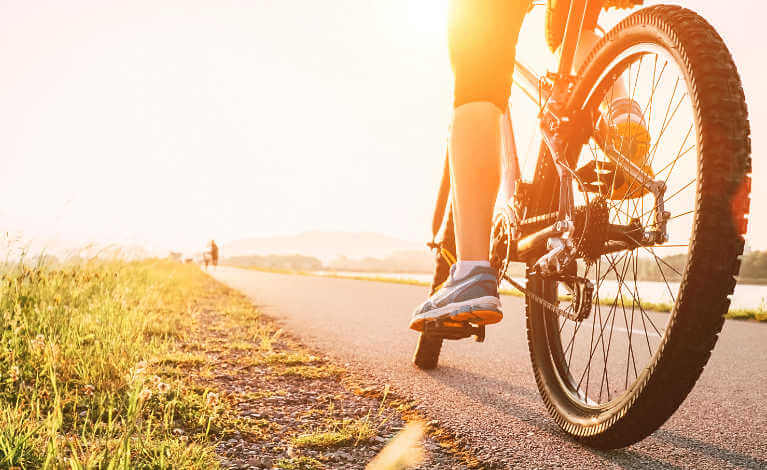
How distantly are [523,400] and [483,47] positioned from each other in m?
Result: 1.47

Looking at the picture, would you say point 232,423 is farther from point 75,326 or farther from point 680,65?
point 680,65

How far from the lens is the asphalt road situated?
168cm

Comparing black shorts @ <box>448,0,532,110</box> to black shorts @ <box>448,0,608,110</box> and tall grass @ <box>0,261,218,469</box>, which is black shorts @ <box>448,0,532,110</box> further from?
tall grass @ <box>0,261,218,469</box>

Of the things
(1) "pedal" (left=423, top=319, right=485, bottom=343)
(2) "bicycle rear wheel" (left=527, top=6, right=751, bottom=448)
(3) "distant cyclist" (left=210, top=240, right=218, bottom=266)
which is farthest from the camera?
(3) "distant cyclist" (left=210, top=240, right=218, bottom=266)

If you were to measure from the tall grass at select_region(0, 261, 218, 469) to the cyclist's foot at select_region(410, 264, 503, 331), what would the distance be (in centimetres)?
87

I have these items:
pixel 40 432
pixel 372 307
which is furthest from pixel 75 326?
pixel 372 307

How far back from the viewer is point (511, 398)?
2385 millimetres

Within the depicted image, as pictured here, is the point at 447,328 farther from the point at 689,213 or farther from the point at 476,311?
the point at 689,213

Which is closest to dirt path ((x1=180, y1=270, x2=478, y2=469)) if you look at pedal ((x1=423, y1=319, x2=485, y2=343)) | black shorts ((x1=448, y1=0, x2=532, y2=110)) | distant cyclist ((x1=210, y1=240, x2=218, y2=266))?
pedal ((x1=423, y1=319, x2=485, y2=343))

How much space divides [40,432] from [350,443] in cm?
89

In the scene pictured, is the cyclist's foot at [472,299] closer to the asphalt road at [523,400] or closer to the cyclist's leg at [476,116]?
the cyclist's leg at [476,116]

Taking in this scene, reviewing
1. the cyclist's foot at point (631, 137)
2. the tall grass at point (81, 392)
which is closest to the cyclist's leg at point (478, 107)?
the cyclist's foot at point (631, 137)

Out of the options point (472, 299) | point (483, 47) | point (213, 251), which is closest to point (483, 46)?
point (483, 47)

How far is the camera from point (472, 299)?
193 centimetres
